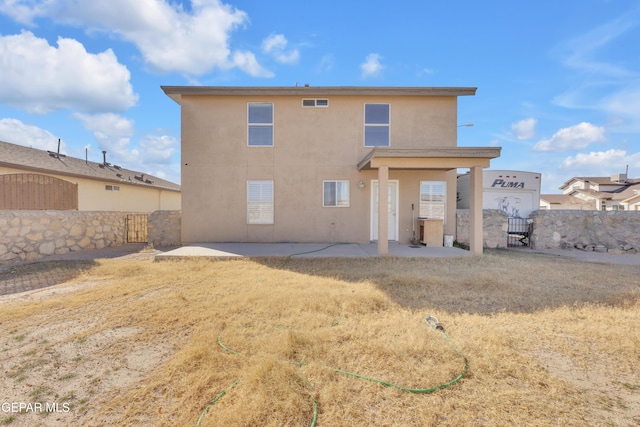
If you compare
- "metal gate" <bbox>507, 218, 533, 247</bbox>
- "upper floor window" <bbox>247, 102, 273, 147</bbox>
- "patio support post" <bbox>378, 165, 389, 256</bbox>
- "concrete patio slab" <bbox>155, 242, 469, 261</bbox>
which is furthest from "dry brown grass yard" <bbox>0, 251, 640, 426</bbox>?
"metal gate" <bbox>507, 218, 533, 247</bbox>

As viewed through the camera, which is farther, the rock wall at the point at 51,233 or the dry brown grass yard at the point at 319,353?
the rock wall at the point at 51,233

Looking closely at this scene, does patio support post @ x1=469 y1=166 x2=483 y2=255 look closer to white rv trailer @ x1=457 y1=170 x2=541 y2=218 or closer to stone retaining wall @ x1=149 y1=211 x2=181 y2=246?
white rv trailer @ x1=457 y1=170 x2=541 y2=218

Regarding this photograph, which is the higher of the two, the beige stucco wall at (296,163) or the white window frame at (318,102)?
the white window frame at (318,102)

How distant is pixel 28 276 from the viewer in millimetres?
6598

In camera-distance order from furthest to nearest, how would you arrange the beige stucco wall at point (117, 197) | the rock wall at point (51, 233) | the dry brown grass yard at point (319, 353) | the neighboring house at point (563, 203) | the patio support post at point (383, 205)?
1. the neighboring house at point (563, 203)
2. the beige stucco wall at point (117, 197)
3. the patio support post at point (383, 205)
4. the rock wall at point (51, 233)
5. the dry brown grass yard at point (319, 353)

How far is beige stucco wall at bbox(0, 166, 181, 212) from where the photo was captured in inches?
500

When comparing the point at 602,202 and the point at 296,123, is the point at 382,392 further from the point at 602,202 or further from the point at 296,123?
the point at 602,202

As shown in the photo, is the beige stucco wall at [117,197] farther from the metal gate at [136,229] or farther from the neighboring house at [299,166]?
the neighboring house at [299,166]

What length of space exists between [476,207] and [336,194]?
448 centimetres

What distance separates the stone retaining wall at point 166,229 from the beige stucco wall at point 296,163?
0.94 m

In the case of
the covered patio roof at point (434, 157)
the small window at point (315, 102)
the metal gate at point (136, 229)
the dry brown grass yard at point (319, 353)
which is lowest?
the dry brown grass yard at point (319, 353)

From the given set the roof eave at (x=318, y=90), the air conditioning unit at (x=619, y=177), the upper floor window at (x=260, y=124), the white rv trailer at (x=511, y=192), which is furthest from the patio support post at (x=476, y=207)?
the air conditioning unit at (x=619, y=177)

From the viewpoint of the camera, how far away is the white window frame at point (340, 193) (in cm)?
1044

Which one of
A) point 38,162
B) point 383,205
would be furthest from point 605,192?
point 38,162
